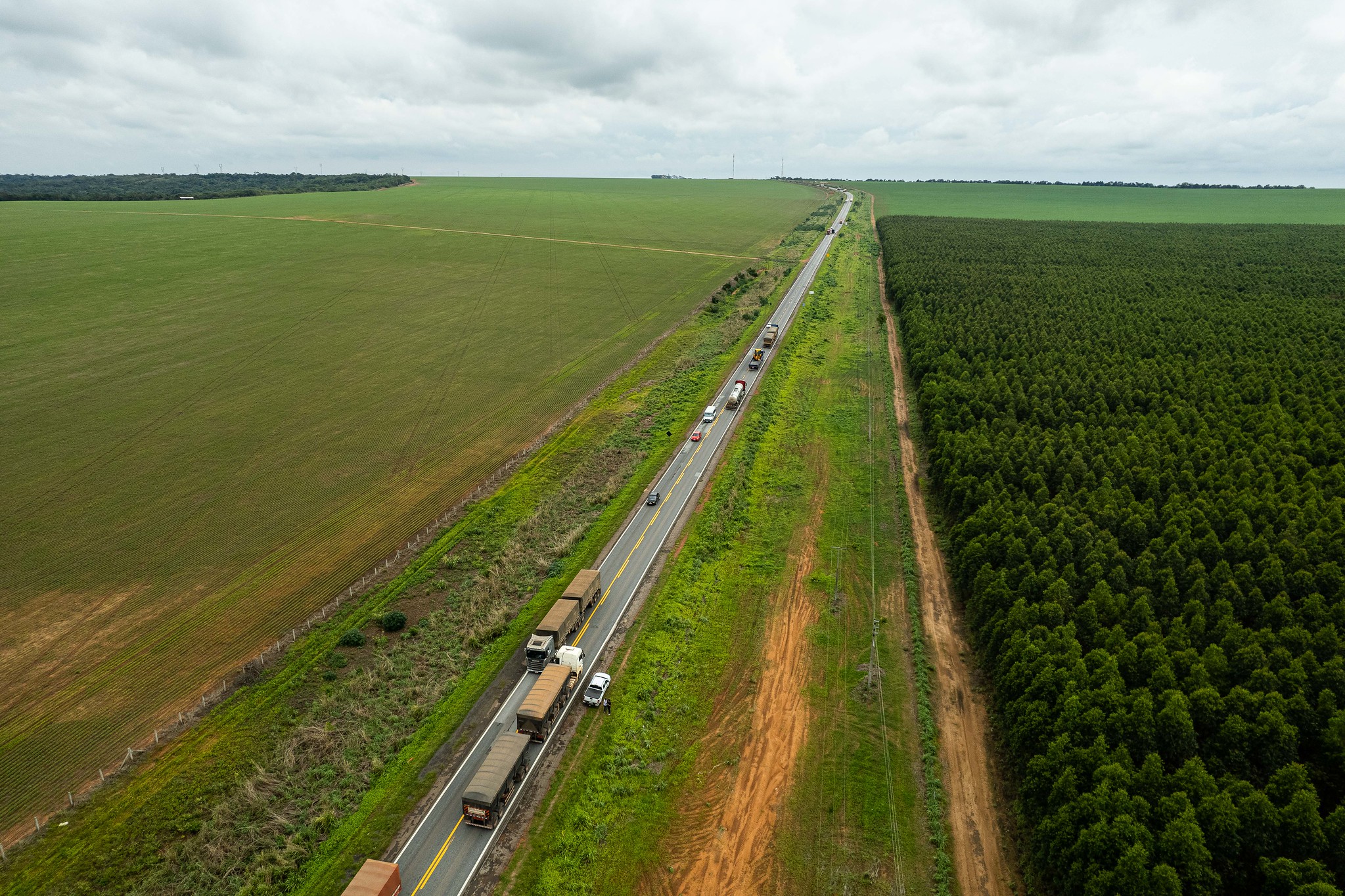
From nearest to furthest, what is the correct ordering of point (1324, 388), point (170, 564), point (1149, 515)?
point (1149, 515), point (170, 564), point (1324, 388)

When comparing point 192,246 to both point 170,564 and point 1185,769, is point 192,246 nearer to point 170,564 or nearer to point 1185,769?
point 170,564

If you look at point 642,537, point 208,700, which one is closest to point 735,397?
point 642,537

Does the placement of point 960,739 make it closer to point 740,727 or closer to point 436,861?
point 740,727

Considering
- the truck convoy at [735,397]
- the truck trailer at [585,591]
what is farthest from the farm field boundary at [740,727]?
the truck convoy at [735,397]

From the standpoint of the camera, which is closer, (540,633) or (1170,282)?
(540,633)

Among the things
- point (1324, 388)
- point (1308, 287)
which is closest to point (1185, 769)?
point (1324, 388)

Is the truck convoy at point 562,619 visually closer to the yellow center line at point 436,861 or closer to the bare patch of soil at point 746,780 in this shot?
the yellow center line at point 436,861

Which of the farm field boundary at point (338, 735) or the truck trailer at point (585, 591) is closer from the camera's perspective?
the farm field boundary at point (338, 735)
